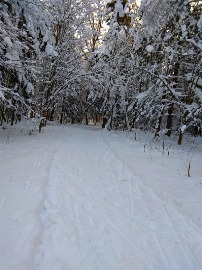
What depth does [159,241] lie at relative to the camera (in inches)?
111

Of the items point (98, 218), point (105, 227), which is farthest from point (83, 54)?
point (105, 227)

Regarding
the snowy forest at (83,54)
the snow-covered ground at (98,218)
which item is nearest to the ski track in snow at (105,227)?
the snow-covered ground at (98,218)

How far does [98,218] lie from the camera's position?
331cm

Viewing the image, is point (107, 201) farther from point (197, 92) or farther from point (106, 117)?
point (106, 117)

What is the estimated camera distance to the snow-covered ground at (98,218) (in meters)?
2.43

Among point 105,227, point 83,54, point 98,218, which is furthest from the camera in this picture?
point 83,54


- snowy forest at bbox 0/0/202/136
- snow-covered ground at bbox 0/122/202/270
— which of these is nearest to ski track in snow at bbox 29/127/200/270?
snow-covered ground at bbox 0/122/202/270

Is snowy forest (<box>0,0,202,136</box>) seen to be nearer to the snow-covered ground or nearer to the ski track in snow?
the snow-covered ground

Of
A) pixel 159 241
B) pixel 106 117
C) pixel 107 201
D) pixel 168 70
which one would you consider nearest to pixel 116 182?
pixel 107 201

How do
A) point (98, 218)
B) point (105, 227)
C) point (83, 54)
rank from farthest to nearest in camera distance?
point (83, 54)
point (98, 218)
point (105, 227)

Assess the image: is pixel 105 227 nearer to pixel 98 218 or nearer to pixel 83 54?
pixel 98 218

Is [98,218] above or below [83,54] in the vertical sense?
below

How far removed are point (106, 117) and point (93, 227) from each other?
20.2 meters

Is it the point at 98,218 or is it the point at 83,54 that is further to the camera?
the point at 83,54
